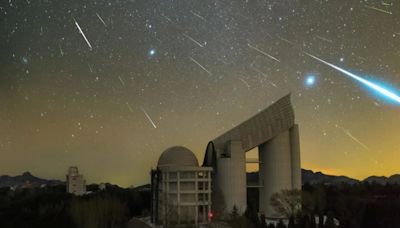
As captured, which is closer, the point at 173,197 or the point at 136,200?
the point at 173,197

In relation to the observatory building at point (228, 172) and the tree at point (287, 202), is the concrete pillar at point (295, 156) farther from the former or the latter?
the tree at point (287, 202)

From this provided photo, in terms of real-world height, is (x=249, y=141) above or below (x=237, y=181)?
above

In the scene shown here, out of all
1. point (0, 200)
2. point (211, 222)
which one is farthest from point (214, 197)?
point (0, 200)

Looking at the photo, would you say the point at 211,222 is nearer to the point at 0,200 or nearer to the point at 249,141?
the point at 249,141

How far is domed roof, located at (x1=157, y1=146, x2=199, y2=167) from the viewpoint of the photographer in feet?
193

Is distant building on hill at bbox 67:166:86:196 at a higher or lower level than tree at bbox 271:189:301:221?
higher

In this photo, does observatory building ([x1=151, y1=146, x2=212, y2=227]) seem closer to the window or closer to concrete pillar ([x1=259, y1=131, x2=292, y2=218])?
the window

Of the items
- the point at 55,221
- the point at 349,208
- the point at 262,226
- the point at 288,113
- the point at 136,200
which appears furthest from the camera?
the point at 136,200

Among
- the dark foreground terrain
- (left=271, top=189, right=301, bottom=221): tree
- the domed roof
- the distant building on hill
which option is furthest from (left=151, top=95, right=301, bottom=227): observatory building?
the distant building on hill

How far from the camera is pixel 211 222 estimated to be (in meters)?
54.5

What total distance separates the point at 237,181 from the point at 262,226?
1320cm

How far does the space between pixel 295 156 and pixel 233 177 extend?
10.7m

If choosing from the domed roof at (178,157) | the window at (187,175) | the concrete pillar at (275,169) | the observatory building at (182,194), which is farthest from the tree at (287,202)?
the window at (187,175)

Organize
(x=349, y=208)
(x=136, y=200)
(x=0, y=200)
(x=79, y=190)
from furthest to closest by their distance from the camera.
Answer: (x=79, y=190)
(x=0, y=200)
(x=136, y=200)
(x=349, y=208)
